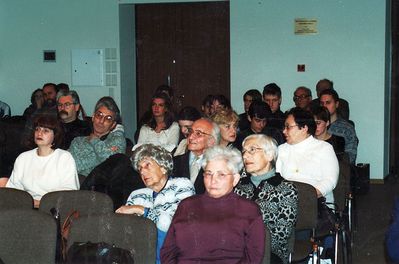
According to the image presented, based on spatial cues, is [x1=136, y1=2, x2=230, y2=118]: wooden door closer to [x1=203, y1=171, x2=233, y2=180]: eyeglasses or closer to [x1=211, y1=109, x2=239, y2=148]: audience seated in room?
[x1=211, y1=109, x2=239, y2=148]: audience seated in room

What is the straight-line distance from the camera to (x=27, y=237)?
4.11 m

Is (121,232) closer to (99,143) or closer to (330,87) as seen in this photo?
(99,143)

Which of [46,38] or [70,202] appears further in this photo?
[46,38]

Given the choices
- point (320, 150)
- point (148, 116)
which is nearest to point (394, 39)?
point (148, 116)

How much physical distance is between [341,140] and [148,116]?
1873 mm

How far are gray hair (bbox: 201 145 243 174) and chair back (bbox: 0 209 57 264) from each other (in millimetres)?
909

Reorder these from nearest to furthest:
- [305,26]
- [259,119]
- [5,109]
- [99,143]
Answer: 1. [99,143]
2. [259,119]
3. [305,26]
4. [5,109]

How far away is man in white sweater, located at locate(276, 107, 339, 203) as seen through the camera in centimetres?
529

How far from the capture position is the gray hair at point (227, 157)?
3986mm

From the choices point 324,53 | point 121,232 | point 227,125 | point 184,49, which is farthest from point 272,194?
point 184,49

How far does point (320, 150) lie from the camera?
536 centimetres

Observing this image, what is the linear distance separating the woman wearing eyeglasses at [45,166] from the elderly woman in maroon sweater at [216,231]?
170 centimetres

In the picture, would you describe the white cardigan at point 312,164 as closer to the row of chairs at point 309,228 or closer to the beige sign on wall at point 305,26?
the row of chairs at point 309,228

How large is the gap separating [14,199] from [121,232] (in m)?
1.13
